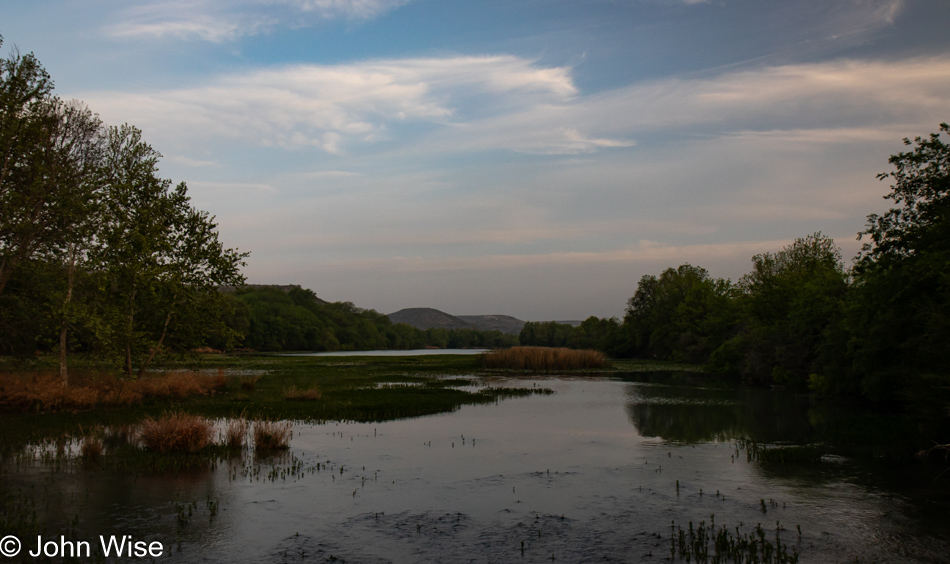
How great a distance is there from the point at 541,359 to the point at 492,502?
170 ft

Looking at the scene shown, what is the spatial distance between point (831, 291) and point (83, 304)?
149 ft

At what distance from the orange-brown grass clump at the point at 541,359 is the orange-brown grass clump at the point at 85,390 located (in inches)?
1503

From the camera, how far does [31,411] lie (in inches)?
896

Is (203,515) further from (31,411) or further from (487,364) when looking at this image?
(487,364)

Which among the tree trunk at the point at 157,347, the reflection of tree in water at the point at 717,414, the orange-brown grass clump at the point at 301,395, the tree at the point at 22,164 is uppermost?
the tree at the point at 22,164

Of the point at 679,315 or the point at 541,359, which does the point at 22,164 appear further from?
the point at 679,315

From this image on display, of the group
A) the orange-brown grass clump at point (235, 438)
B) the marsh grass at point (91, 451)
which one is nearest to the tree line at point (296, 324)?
the orange-brown grass clump at point (235, 438)

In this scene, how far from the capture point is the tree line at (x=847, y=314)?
2061 cm

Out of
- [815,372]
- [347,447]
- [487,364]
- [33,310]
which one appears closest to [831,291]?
[815,372]

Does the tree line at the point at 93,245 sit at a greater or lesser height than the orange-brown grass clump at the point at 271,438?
greater

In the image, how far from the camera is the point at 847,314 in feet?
114

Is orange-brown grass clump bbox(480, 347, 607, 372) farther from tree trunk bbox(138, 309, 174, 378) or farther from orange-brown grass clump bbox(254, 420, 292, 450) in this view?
orange-brown grass clump bbox(254, 420, 292, 450)

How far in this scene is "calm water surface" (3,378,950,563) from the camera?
10.0m

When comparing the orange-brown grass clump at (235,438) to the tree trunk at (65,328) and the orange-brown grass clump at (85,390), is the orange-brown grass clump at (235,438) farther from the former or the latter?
the tree trunk at (65,328)
